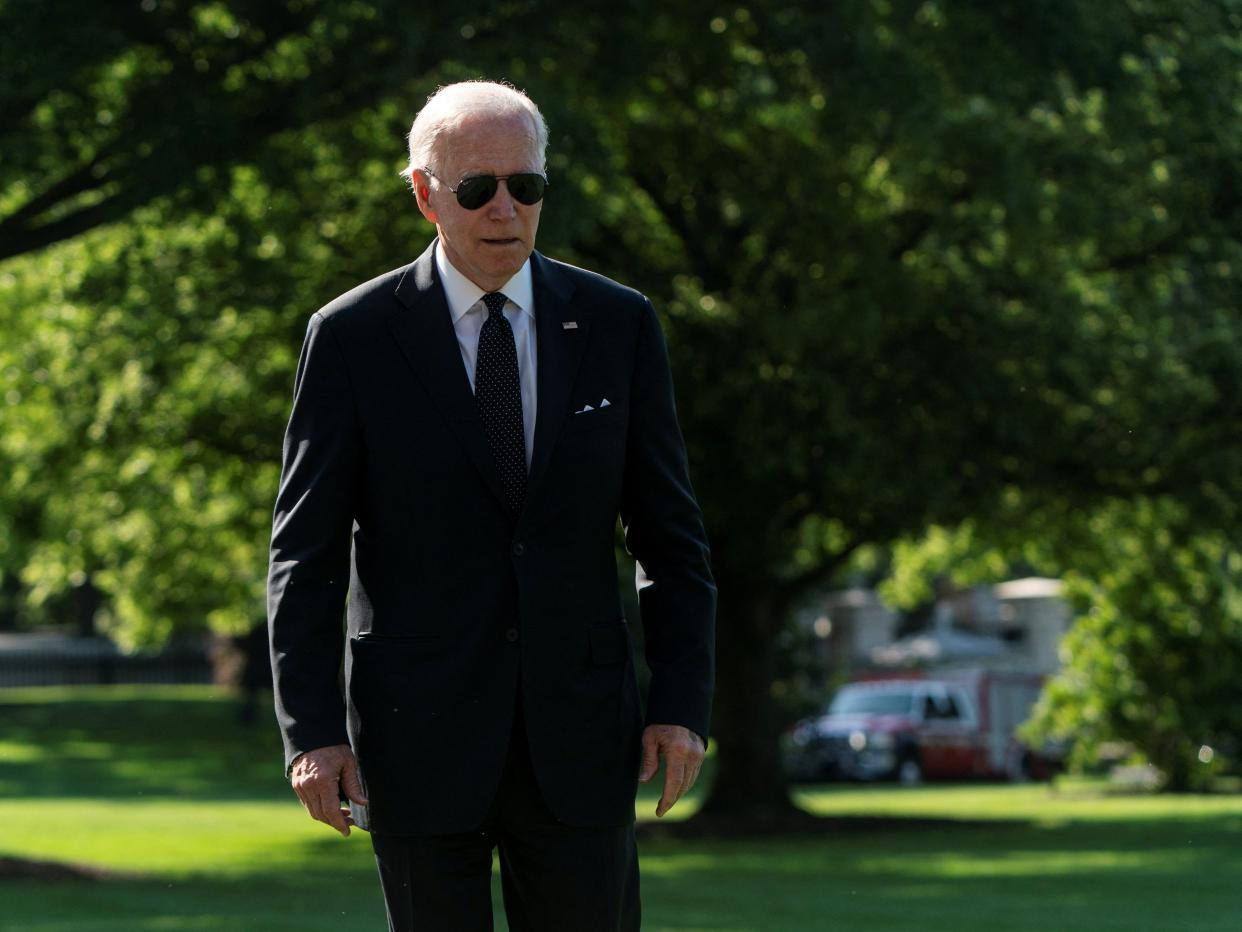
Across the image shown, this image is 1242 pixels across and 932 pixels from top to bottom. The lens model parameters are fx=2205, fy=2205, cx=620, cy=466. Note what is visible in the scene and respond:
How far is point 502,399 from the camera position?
13.1 ft

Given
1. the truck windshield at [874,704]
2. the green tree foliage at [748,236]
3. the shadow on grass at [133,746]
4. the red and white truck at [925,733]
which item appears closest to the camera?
the green tree foliage at [748,236]

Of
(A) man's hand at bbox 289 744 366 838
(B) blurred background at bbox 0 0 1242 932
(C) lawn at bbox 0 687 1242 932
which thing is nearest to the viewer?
(A) man's hand at bbox 289 744 366 838

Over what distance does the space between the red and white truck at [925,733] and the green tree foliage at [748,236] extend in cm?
1603

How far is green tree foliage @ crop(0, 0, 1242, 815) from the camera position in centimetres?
1600

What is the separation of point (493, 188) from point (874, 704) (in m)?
39.4

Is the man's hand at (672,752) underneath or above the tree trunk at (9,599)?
underneath

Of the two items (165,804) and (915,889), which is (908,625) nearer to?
(165,804)

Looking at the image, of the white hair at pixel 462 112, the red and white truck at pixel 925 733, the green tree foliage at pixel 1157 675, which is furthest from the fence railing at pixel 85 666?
the white hair at pixel 462 112

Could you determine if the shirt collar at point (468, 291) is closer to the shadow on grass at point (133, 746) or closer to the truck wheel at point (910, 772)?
the shadow on grass at point (133, 746)

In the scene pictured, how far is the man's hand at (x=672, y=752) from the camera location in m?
3.98

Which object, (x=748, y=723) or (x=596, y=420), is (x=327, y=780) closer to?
(x=596, y=420)

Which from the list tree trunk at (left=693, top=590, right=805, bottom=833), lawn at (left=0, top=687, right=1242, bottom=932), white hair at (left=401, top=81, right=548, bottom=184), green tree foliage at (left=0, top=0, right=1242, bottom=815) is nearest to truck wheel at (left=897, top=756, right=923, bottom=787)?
lawn at (left=0, top=687, right=1242, bottom=932)

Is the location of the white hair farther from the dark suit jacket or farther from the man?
the dark suit jacket

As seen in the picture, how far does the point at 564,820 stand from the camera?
3887 mm
